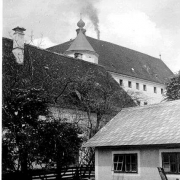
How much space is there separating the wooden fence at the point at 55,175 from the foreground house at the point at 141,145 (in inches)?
100

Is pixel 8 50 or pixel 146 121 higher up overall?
pixel 8 50

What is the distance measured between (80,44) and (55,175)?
→ 1251 inches

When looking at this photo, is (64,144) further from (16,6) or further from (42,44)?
(16,6)

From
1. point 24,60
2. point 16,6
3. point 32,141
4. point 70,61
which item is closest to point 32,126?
point 32,141

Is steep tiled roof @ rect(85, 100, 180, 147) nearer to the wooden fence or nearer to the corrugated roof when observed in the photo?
the wooden fence

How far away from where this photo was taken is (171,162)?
14.7 meters

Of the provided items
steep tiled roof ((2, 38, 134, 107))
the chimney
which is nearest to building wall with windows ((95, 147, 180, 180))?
steep tiled roof ((2, 38, 134, 107))

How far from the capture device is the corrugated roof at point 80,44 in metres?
47.9

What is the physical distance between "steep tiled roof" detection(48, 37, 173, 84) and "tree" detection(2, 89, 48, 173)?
32.0 metres

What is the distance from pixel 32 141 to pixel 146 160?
16.7ft

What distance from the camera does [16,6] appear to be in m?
10.6

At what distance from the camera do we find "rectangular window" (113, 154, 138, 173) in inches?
632

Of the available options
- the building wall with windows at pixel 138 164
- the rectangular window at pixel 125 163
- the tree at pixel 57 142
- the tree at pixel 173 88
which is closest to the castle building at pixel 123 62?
the tree at pixel 173 88

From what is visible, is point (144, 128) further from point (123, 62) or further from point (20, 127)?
point (123, 62)
